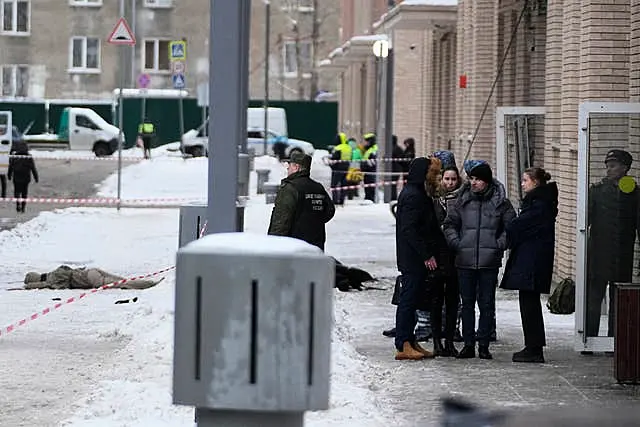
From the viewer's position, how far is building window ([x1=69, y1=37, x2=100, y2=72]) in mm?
77344

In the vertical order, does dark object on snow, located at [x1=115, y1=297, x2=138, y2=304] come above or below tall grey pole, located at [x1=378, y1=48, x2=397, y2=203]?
below

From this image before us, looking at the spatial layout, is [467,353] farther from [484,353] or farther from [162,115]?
[162,115]

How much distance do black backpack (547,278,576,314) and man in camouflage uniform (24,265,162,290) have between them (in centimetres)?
461

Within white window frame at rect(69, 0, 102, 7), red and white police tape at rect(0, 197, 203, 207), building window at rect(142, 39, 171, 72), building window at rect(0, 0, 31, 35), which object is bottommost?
red and white police tape at rect(0, 197, 203, 207)

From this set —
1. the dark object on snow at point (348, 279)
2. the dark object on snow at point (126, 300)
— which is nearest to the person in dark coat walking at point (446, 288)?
the dark object on snow at point (126, 300)

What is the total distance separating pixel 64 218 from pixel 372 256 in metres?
7.82

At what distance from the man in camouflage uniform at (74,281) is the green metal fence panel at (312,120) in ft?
188

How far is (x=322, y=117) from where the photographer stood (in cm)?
7594

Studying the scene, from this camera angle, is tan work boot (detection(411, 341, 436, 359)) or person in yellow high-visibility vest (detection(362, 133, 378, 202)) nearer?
tan work boot (detection(411, 341, 436, 359))

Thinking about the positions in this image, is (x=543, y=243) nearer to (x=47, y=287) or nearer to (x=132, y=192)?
(x=47, y=287)

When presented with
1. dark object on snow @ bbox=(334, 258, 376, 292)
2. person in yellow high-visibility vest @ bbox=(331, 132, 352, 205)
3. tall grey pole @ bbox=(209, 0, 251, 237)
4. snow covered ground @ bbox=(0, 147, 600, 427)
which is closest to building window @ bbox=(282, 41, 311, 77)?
person in yellow high-visibility vest @ bbox=(331, 132, 352, 205)

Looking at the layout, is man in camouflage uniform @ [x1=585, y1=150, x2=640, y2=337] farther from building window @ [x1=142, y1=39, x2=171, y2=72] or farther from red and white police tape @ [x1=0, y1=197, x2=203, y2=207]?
building window @ [x1=142, y1=39, x2=171, y2=72]

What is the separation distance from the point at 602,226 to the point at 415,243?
151 centimetres

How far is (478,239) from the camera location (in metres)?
12.6
